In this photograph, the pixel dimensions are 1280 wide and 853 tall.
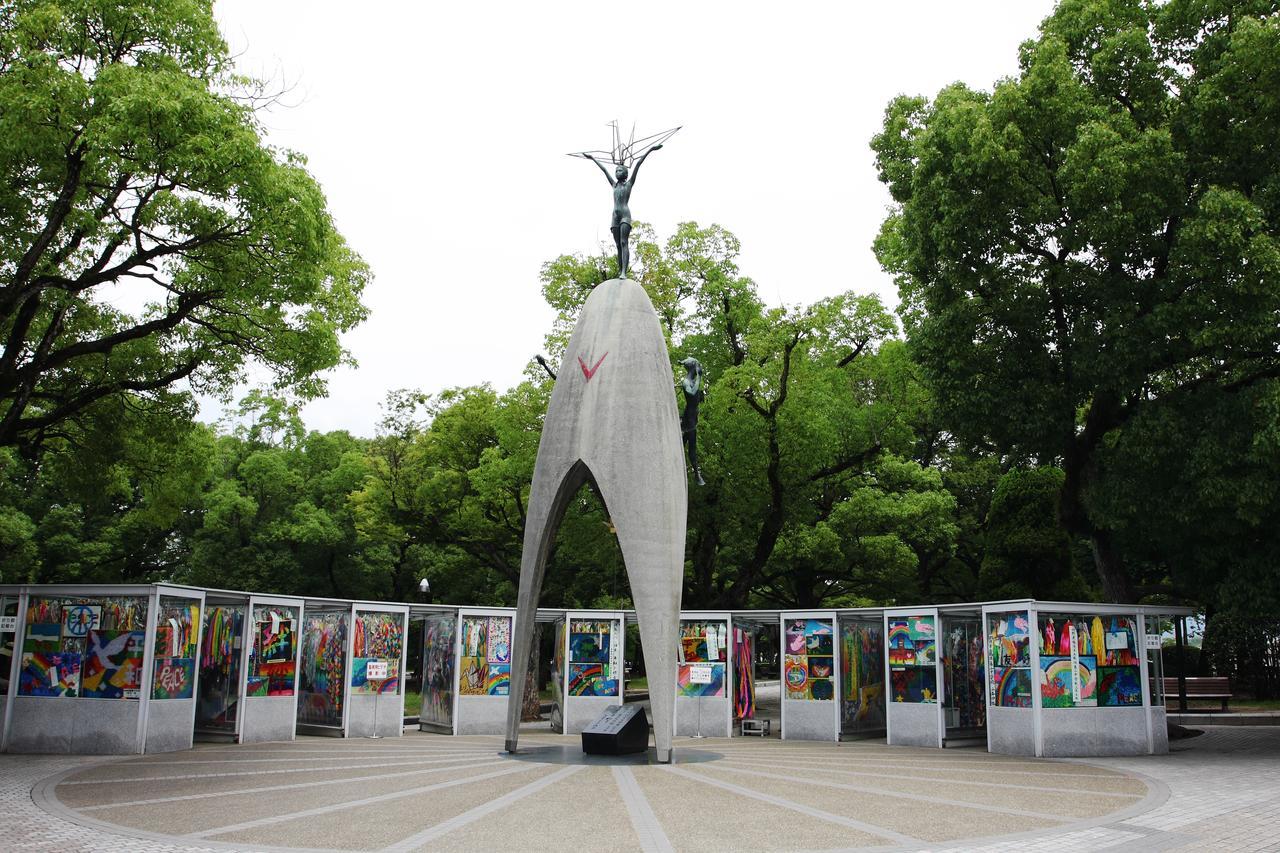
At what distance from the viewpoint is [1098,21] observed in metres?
17.7

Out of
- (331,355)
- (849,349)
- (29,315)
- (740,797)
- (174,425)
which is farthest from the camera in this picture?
(849,349)

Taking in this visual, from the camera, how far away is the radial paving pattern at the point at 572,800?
8242mm

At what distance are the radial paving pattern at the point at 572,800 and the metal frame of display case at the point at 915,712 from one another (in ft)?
6.86

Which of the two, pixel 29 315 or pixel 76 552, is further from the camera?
pixel 76 552

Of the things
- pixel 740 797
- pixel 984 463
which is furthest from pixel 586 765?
pixel 984 463

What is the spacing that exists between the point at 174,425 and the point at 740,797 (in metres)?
14.6

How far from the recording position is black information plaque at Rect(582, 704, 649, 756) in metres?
14.3

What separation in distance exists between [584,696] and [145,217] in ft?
41.1

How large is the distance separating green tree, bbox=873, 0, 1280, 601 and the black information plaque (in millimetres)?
9057

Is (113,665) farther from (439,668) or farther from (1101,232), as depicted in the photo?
(1101,232)

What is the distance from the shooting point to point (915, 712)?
57.0 feet

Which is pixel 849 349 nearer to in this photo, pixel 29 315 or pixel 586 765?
pixel 586 765

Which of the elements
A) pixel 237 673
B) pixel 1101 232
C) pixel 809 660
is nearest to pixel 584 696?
pixel 809 660

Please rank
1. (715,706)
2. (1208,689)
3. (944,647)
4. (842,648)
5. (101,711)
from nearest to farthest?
(101,711) → (944,647) → (842,648) → (715,706) → (1208,689)
